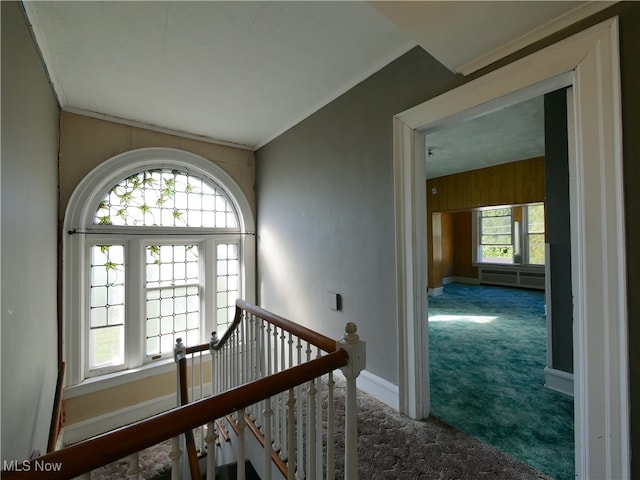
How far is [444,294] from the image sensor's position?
261 inches

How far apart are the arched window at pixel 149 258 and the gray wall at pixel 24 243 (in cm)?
61

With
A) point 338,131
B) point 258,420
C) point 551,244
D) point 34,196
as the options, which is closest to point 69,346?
point 34,196

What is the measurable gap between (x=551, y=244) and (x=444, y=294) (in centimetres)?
459

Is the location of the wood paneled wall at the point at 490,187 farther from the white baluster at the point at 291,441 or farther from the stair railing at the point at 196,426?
the white baluster at the point at 291,441

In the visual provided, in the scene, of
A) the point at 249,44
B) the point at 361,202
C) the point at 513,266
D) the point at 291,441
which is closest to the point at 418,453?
the point at 291,441

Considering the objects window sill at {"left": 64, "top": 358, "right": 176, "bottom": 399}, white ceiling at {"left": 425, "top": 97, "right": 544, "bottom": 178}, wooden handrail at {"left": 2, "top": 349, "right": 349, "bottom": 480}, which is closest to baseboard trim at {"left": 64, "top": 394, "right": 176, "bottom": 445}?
window sill at {"left": 64, "top": 358, "right": 176, "bottom": 399}

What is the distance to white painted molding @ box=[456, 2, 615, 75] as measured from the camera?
1191mm

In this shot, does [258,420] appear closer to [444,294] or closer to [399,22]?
[399,22]

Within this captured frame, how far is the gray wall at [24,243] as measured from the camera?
1272 millimetres

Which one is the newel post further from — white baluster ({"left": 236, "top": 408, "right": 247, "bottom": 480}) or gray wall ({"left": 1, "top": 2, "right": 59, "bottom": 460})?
gray wall ({"left": 1, "top": 2, "right": 59, "bottom": 460})

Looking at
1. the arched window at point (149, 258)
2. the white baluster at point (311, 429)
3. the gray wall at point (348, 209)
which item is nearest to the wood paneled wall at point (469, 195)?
the gray wall at point (348, 209)

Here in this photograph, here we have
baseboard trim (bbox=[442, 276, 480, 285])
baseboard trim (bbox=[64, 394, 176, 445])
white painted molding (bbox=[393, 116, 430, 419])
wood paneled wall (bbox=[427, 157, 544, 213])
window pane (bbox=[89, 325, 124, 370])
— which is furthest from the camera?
baseboard trim (bbox=[442, 276, 480, 285])

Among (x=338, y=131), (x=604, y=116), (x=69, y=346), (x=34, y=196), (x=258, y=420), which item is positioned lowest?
(x=258, y=420)

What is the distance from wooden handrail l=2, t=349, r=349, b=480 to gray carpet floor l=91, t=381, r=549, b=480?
900 mm
